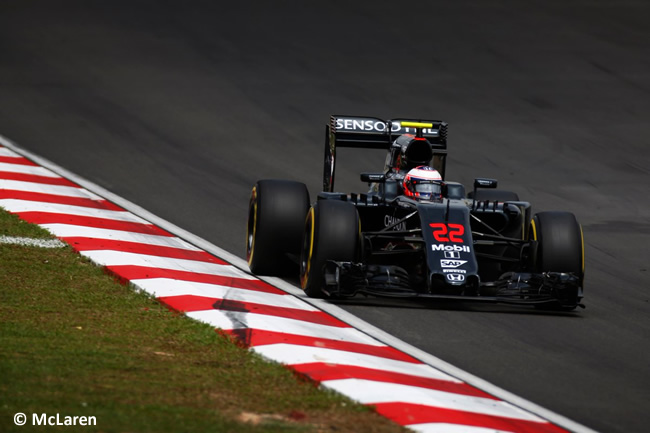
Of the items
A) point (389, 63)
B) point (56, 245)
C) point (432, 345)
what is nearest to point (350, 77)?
point (389, 63)

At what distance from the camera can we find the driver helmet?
37.6ft

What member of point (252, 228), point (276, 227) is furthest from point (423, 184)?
point (252, 228)

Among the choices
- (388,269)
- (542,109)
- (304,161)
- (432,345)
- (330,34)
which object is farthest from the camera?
(330,34)

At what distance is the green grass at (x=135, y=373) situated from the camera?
6.48 m

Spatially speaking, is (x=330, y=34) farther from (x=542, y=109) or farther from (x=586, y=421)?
(x=586, y=421)

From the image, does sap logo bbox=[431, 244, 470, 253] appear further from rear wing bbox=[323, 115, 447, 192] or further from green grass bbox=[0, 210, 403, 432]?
rear wing bbox=[323, 115, 447, 192]

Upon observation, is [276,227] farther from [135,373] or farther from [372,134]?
[135,373]

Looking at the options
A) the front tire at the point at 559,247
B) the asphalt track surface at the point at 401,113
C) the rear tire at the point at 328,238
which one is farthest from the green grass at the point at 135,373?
the front tire at the point at 559,247

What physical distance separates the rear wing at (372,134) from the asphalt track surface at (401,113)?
155 cm

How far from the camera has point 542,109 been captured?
72.3 ft

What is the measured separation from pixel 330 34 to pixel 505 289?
56.7 ft

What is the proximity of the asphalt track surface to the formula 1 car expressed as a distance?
294mm

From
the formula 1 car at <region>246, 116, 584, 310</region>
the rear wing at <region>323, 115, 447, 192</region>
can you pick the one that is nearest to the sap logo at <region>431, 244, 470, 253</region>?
the formula 1 car at <region>246, 116, 584, 310</region>

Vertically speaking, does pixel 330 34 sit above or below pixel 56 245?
above
